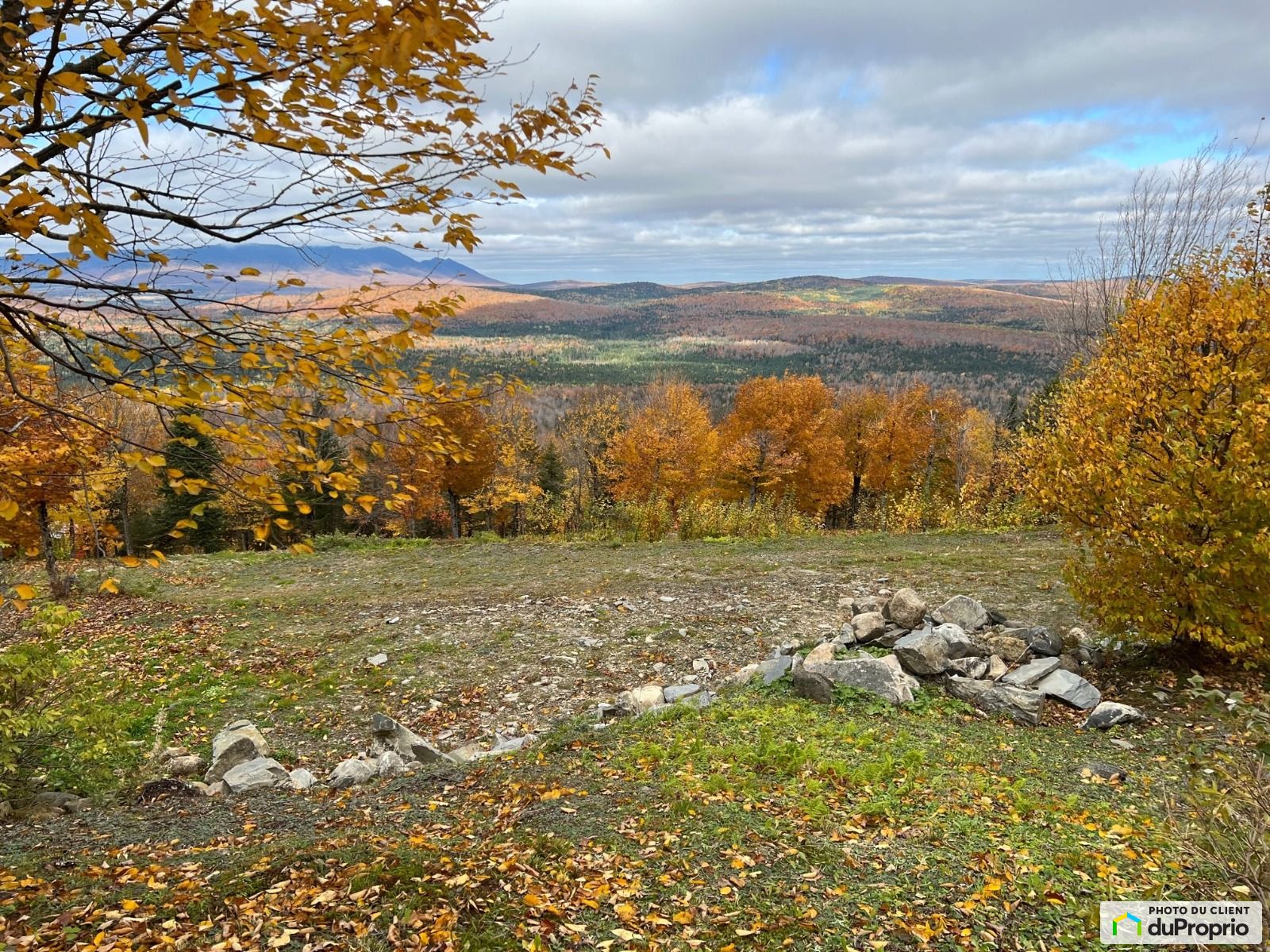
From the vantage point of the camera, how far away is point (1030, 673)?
282 inches

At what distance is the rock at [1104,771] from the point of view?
5.27m

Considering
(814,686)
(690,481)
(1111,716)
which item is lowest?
(690,481)

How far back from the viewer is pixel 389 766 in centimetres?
629

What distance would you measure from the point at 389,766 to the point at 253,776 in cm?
Answer: 117

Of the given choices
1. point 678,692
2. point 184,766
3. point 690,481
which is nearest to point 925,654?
point 678,692

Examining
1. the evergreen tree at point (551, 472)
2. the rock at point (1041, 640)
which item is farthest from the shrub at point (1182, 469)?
the evergreen tree at point (551, 472)

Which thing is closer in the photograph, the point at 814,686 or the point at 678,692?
the point at 814,686

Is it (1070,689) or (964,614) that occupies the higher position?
(964,614)

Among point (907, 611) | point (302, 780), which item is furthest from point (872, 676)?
point (302, 780)

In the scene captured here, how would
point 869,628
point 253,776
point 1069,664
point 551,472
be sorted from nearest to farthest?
1. point 253,776
2. point 1069,664
3. point 869,628
4. point 551,472

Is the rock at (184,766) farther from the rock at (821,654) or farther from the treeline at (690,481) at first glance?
the treeline at (690,481)

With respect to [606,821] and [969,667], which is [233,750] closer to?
[606,821]

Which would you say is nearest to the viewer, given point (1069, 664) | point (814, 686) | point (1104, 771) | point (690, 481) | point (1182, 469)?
point (1104, 771)

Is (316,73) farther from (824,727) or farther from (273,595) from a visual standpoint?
(273,595)
